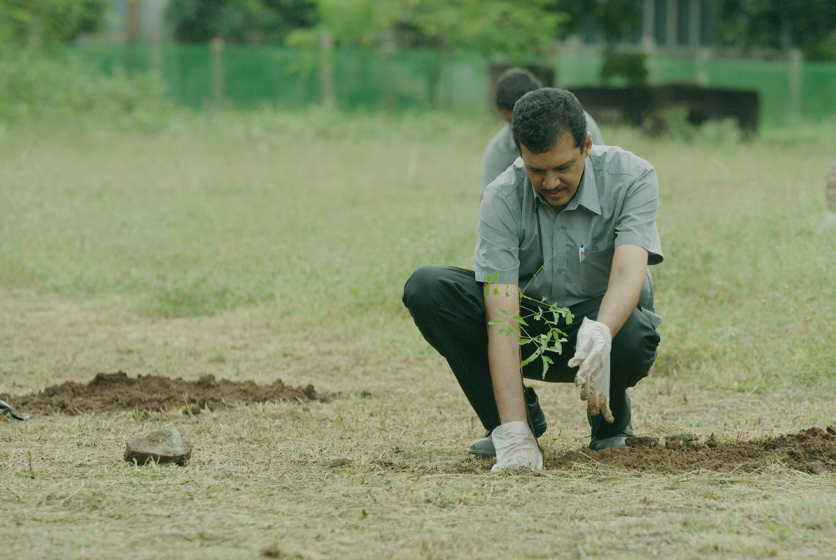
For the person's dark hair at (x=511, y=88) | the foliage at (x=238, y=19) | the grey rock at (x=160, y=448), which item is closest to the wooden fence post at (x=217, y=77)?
the foliage at (x=238, y=19)

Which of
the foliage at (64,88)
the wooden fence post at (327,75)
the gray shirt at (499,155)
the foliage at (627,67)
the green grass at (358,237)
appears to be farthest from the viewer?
the wooden fence post at (327,75)

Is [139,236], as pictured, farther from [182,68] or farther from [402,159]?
[182,68]

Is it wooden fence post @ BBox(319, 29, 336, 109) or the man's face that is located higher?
wooden fence post @ BBox(319, 29, 336, 109)

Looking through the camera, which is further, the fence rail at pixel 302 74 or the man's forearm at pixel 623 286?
the fence rail at pixel 302 74

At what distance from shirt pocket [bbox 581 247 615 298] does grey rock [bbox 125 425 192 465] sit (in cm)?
155

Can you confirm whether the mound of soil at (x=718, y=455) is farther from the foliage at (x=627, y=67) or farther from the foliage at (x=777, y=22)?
the foliage at (x=777, y=22)

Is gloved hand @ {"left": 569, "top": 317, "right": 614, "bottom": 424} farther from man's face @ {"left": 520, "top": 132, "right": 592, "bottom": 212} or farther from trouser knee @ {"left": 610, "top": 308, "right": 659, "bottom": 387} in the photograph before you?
man's face @ {"left": 520, "top": 132, "right": 592, "bottom": 212}

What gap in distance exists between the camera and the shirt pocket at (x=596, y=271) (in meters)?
3.29

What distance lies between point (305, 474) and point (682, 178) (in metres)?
7.38

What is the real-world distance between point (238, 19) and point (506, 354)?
24.3 m

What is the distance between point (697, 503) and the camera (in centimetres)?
273

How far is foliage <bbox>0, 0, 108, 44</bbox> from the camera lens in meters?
17.2

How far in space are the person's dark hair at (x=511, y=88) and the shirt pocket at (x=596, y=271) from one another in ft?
8.16

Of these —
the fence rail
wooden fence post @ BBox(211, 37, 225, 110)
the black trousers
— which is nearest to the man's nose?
the black trousers
